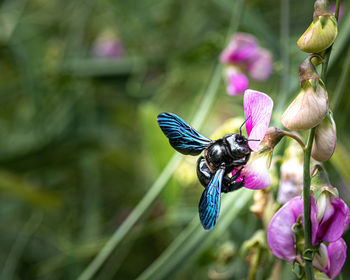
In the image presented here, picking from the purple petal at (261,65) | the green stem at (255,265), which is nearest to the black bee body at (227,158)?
the green stem at (255,265)

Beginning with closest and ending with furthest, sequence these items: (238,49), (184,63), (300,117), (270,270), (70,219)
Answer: (300,117) → (270,270) → (238,49) → (184,63) → (70,219)

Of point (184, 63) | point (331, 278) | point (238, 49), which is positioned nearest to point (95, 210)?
point (184, 63)

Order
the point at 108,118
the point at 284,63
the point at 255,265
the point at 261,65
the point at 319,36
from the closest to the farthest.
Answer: the point at 319,36, the point at 255,265, the point at 284,63, the point at 261,65, the point at 108,118

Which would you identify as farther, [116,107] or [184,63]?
[116,107]

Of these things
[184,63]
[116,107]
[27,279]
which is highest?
[184,63]

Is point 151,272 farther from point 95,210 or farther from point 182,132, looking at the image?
point 95,210

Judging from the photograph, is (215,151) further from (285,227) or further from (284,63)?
(284,63)

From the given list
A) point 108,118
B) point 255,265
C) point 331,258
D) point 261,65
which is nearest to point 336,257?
point 331,258

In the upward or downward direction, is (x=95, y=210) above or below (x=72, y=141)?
below
